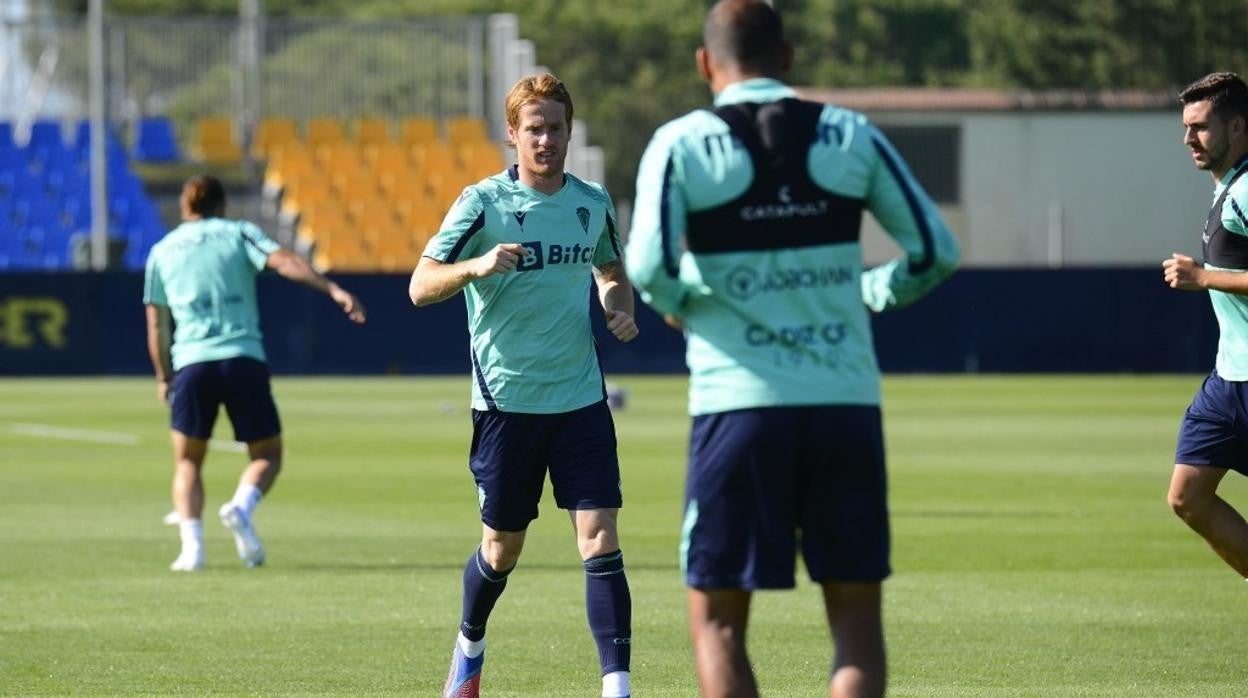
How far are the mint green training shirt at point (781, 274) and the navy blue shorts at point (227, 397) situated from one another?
6.64 meters

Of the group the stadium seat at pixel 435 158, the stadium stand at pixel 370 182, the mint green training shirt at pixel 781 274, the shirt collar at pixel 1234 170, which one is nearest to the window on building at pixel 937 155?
the stadium stand at pixel 370 182

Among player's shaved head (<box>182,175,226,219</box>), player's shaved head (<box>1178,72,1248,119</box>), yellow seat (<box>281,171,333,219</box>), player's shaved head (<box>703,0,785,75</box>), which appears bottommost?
yellow seat (<box>281,171,333,219</box>)

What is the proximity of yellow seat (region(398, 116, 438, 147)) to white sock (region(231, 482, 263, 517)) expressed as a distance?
1139 inches

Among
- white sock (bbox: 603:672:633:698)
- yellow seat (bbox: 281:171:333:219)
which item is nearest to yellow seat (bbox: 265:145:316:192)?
yellow seat (bbox: 281:171:333:219)

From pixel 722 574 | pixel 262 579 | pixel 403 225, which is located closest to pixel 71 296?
pixel 403 225

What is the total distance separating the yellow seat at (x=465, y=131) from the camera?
40312 mm

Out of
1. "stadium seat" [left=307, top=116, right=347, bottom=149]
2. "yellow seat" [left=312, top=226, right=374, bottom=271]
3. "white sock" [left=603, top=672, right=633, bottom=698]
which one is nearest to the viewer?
"white sock" [left=603, top=672, right=633, bottom=698]

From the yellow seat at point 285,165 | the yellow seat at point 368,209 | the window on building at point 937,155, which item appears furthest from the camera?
the window on building at point 937,155

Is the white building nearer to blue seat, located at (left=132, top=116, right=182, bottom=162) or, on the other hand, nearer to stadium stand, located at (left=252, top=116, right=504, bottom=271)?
stadium stand, located at (left=252, top=116, right=504, bottom=271)

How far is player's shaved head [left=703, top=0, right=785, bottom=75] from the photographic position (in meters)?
5.47

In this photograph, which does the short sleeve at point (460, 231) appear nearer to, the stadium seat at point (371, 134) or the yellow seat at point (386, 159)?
the yellow seat at point (386, 159)

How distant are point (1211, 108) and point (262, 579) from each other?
5579mm

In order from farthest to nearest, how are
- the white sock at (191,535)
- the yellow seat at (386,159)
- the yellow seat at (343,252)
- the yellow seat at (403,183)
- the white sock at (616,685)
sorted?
the yellow seat at (386,159)
the yellow seat at (403,183)
the yellow seat at (343,252)
the white sock at (191,535)
the white sock at (616,685)

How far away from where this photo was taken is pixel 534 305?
7.82 meters
